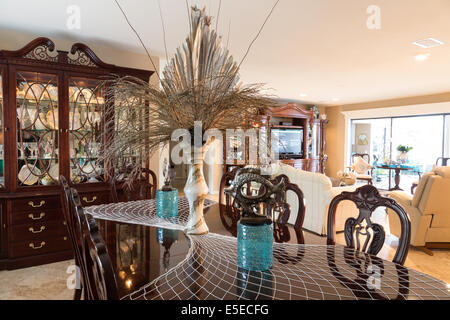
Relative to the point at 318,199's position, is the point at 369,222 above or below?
above

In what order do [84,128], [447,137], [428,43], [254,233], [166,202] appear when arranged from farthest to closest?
1. [447,137]
2. [428,43]
3. [84,128]
4. [166,202]
5. [254,233]

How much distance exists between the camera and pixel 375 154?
8.98 m

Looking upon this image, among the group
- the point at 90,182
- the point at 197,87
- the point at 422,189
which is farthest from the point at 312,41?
the point at 90,182

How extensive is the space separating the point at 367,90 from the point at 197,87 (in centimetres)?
613

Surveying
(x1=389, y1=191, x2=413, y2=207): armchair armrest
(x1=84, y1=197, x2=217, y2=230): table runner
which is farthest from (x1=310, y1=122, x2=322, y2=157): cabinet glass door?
(x1=84, y1=197, x2=217, y2=230): table runner

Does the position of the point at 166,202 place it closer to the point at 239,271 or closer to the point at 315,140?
the point at 239,271

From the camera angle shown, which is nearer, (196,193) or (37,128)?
(196,193)

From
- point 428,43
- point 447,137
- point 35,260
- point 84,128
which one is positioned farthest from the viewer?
point 447,137

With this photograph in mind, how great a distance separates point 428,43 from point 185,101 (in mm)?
→ 3359

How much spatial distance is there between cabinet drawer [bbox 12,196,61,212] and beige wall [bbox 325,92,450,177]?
25.4ft

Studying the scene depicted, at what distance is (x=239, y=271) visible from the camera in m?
1.10

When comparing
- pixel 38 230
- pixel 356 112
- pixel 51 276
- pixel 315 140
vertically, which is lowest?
pixel 51 276

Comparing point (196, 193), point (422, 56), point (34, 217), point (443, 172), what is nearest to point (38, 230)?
point (34, 217)
